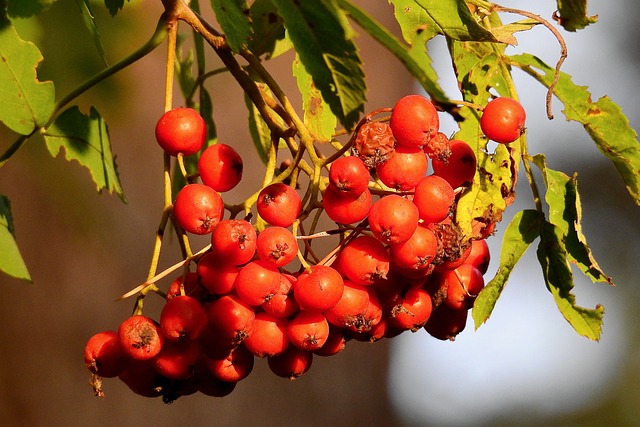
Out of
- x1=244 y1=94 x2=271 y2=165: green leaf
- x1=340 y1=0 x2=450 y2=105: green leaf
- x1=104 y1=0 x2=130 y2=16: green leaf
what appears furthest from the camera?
x1=244 y1=94 x2=271 y2=165: green leaf

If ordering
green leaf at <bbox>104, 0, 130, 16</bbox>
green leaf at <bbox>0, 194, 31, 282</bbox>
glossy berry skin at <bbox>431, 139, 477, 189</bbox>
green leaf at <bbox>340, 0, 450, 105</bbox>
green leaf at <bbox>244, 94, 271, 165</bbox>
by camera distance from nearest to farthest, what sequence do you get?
green leaf at <bbox>340, 0, 450, 105</bbox> → green leaf at <bbox>0, 194, 31, 282</bbox> → glossy berry skin at <bbox>431, 139, 477, 189</bbox> → green leaf at <bbox>104, 0, 130, 16</bbox> → green leaf at <bbox>244, 94, 271, 165</bbox>

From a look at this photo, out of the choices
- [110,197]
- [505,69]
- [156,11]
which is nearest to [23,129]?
[505,69]

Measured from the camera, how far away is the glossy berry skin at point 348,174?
723 millimetres

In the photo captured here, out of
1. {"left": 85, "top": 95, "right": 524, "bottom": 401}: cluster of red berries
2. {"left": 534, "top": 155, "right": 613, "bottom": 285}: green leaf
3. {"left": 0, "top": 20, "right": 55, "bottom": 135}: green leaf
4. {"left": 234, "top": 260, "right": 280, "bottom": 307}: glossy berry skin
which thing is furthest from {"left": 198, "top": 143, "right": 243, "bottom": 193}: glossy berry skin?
{"left": 534, "top": 155, "right": 613, "bottom": 285}: green leaf

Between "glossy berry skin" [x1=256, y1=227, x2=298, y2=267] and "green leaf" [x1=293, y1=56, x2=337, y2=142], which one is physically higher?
"green leaf" [x1=293, y1=56, x2=337, y2=142]

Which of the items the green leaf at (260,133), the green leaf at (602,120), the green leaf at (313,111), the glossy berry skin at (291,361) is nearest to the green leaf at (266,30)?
the green leaf at (260,133)

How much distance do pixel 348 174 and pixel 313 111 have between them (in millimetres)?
151

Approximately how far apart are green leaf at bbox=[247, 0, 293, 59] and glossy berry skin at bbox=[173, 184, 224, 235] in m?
A: 0.32

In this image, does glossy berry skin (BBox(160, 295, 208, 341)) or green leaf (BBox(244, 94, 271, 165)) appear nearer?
glossy berry skin (BBox(160, 295, 208, 341))

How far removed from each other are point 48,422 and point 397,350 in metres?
1.14

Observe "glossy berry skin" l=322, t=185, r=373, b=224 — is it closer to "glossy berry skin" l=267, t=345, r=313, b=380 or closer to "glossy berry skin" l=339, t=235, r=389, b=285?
"glossy berry skin" l=339, t=235, r=389, b=285

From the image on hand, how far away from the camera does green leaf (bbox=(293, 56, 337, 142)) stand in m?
0.85

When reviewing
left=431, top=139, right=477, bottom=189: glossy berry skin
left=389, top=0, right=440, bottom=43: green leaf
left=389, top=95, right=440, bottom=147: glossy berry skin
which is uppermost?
left=389, top=0, right=440, bottom=43: green leaf

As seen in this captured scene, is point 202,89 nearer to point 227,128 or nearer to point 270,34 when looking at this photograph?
point 270,34
